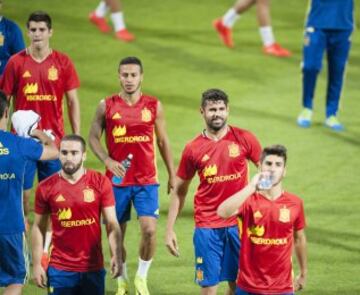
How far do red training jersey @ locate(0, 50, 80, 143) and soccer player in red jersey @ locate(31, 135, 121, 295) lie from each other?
2519mm

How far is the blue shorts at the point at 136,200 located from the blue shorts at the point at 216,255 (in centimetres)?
118

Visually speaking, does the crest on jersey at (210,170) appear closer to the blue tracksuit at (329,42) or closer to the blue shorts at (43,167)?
the blue shorts at (43,167)

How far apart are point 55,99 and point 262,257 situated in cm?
372

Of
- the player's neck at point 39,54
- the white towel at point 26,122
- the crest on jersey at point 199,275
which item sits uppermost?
the player's neck at point 39,54

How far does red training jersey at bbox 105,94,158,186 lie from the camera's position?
11.5m

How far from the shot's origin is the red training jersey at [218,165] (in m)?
10.3

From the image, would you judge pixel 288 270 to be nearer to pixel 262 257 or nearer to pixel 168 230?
pixel 262 257

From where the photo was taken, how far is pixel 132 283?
12.0 meters

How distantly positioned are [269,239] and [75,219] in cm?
156

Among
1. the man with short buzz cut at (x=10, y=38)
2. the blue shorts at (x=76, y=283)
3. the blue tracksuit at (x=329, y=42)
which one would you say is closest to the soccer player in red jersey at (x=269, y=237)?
the blue shorts at (x=76, y=283)

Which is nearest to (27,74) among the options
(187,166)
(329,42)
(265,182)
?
(187,166)

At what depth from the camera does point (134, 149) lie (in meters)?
11.5

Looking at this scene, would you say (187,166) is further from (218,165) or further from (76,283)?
(76,283)

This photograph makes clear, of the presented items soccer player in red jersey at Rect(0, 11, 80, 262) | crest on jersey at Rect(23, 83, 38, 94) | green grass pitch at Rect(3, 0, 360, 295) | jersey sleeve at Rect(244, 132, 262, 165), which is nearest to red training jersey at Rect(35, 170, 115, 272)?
jersey sleeve at Rect(244, 132, 262, 165)
